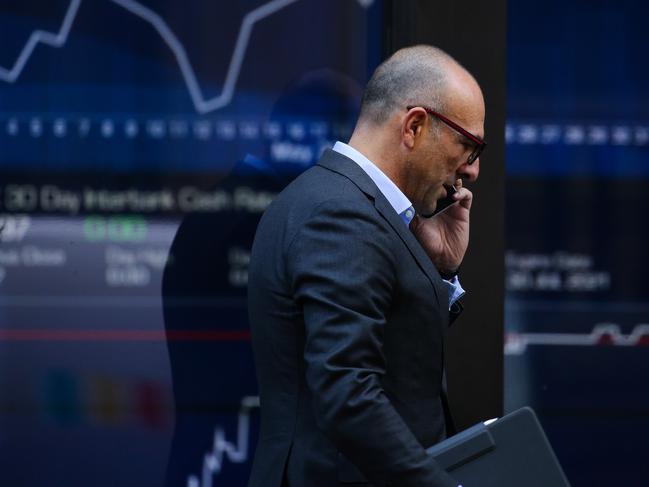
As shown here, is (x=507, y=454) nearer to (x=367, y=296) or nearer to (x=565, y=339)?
(x=367, y=296)

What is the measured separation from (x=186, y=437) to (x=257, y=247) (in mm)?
1393

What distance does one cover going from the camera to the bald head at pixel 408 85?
2.05 m

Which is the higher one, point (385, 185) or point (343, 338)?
point (385, 185)

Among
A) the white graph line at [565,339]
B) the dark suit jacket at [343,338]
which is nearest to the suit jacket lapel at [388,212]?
the dark suit jacket at [343,338]

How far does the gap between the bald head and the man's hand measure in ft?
1.62

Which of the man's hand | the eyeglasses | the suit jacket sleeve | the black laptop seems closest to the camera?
the suit jacket sleeve

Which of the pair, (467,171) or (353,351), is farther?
(467,171)

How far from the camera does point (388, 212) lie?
198 centimetres

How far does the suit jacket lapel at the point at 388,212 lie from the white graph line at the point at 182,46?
1250 millimetres

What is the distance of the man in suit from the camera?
181 cm

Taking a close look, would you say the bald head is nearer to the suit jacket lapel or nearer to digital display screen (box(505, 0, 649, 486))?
the suit jacket lapel

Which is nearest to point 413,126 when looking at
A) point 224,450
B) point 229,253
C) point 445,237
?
point 445,237

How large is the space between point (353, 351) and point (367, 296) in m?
0.10

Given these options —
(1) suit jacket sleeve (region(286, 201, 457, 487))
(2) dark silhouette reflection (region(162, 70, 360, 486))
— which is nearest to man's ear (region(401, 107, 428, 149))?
(1) suit jacket sleeve (region(286, 201, 457, 487))
